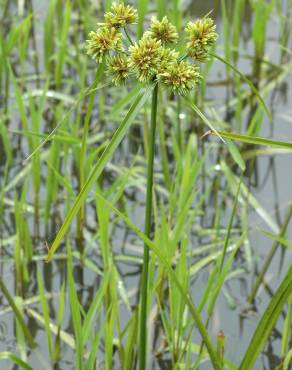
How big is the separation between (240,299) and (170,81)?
1.06 metres

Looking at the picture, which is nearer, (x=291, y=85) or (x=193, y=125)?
(x=193, y=125)

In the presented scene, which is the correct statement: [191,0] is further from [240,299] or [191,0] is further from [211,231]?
[240,299]

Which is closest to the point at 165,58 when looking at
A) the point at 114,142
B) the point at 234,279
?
the point at 114,142

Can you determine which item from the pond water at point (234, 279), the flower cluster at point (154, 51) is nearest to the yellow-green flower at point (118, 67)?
the flower cluster at point (154, 51)

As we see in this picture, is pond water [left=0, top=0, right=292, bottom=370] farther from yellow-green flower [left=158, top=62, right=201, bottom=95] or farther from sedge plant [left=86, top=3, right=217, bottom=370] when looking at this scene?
yellow-green flower [left=158, top=62, right=201, bottom=95]

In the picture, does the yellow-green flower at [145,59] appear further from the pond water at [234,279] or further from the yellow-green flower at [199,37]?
the pond water at [234,279]

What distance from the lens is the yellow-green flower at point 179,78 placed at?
100 cm

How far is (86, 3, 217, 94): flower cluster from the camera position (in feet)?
3.29

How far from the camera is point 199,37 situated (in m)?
1.04

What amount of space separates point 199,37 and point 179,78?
0.26 feet

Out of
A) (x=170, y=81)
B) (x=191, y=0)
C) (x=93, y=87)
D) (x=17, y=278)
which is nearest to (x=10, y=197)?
(x=17, y=278)

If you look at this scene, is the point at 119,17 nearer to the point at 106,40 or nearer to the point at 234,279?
the point at 106,40

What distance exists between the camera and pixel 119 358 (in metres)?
1.70

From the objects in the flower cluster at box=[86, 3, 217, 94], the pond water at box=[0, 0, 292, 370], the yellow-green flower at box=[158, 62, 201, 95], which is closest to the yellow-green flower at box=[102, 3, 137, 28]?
the flower cluster at box=[86, 3, 217, 94]
